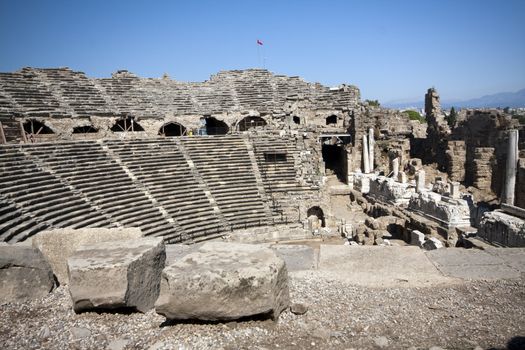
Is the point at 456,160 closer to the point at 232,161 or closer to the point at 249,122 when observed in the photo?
the point at 232,161

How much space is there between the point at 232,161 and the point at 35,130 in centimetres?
1454

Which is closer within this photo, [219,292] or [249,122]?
[219,292]

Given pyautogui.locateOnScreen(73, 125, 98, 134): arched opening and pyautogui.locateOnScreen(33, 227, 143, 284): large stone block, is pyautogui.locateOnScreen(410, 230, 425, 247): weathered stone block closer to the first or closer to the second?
pyautogui.locateOnScreen(33, 227, 143, 284): large stone block

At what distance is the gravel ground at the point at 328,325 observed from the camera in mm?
3021

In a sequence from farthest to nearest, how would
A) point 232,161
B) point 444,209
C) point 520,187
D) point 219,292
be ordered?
point 232,161, point 444,209, point 520,187, point 219,292

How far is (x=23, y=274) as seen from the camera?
3865 mm

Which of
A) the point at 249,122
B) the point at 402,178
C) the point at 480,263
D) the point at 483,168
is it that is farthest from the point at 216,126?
the point at 480,263

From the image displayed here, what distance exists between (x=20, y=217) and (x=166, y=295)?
9.54 metres

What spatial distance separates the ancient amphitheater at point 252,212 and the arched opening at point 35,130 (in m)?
0.21

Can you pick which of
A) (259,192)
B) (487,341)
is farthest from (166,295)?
(259,192)

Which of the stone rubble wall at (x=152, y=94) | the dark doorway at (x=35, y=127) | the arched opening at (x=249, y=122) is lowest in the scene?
the arched opening at (x=249, y=122)

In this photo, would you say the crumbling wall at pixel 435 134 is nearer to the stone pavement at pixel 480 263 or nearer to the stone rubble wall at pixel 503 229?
the stone rubble wall at pixel 503 229

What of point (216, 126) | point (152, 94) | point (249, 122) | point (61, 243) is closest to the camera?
point (61, 243)

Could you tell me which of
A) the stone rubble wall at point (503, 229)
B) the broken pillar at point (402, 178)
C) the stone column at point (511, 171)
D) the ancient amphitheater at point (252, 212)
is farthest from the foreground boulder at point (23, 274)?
the broken pillar at point (402, 178)
